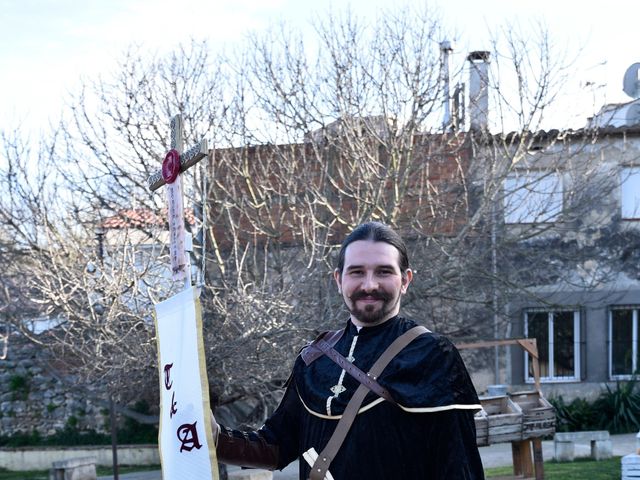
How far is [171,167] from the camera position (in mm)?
4371

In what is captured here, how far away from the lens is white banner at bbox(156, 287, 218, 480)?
338cm

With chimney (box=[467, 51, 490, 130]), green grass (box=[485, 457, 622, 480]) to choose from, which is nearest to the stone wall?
green grass (box=[485, 457, 622, 480])

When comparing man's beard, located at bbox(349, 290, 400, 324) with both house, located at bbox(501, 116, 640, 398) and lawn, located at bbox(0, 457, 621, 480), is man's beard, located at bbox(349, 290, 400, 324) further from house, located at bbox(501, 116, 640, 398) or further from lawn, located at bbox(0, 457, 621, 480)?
house, located at bbox(501, 116, 640, 398)

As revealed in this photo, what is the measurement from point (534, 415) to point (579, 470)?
10.2ft

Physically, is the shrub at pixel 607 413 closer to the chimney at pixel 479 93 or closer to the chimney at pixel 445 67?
the chimney at pixel 479 93

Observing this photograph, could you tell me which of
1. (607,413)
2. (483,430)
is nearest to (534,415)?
(483,430)

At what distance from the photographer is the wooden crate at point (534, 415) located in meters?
9.93

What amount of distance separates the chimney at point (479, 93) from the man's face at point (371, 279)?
34.7ft

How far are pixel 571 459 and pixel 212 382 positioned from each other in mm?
5912

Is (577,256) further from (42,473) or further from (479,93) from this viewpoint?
(42,473)

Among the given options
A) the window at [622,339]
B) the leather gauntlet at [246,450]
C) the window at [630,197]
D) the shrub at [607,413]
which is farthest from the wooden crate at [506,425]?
the window at [622,339]

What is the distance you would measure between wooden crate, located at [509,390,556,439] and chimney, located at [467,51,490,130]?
4.39m

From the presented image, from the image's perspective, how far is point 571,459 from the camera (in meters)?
14.1

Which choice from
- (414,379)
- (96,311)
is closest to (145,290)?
(96,311)
